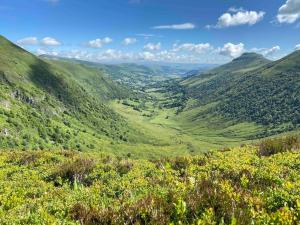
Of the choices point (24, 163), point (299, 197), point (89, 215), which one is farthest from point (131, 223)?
point (24, 163)

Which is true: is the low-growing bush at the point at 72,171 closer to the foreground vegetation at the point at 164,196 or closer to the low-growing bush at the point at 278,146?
the foreground vegetation at the point at 164,196

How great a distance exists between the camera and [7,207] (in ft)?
38.2

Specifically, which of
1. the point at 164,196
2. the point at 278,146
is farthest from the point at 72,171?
the point at 278,146

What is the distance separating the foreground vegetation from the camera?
7.71m

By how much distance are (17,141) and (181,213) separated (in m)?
192

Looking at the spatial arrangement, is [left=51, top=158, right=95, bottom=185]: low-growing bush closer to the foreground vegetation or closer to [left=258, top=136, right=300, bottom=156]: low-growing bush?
the foreground vegetation

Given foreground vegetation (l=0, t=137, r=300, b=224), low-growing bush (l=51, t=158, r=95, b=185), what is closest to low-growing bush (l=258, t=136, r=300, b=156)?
foreground vegetation (l=0, t=137, r=300, b=224)

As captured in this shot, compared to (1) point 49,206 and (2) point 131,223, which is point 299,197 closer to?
(2) point 131,223

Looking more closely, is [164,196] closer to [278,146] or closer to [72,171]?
[72,171]

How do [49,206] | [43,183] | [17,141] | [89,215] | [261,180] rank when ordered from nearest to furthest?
[89,215] → [49,206] → [261,180] → [43,183] → [17,141]

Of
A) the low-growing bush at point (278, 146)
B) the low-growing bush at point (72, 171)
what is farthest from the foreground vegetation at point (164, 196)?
the low-growing bush at point (278, 146)

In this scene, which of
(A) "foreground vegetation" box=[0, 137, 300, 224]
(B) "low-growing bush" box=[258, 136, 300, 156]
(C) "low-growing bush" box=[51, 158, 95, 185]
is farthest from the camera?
(B) "low-growing bush" box=[258, 136, 300, 156]

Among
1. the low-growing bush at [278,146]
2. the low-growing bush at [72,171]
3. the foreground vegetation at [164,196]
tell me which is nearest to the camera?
the foreground vegetation at [164,196]

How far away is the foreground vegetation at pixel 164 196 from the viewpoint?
25.3 ft
